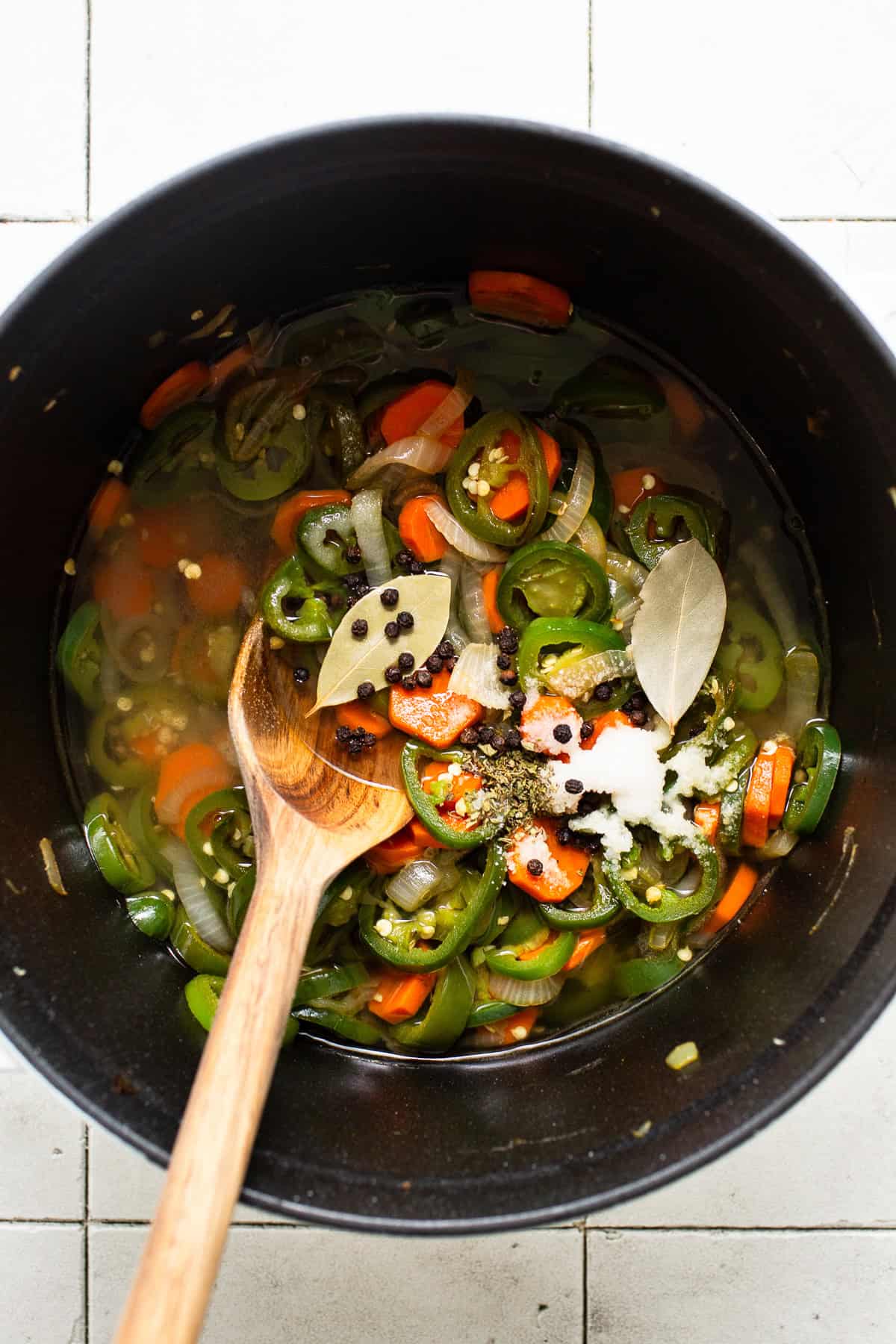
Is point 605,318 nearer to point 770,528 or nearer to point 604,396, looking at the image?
point 604,396

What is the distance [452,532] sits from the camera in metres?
1.54

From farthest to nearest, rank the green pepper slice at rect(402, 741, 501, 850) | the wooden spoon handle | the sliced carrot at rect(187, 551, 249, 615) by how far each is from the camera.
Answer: the sliced carrot at rect(187, 551, 249, 615), the green pepper slice at rect(402, 741, 501, 850), the wooden spoon handle

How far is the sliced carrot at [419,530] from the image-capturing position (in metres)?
1.54

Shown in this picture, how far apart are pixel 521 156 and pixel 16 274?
781mm

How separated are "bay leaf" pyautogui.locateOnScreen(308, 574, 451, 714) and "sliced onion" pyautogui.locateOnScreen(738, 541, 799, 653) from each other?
456 mm

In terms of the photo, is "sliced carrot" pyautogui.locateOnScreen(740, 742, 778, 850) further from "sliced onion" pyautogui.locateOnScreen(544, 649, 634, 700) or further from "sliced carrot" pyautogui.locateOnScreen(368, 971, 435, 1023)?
"sliced carrot" pyautogui.locateOnScreen(368, 971, 435, 1023)

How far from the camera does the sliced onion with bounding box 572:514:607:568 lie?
154 cm

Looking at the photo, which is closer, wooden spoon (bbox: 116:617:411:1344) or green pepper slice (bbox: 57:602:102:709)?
wooden spoon (bbox: 116:617:411:1344)

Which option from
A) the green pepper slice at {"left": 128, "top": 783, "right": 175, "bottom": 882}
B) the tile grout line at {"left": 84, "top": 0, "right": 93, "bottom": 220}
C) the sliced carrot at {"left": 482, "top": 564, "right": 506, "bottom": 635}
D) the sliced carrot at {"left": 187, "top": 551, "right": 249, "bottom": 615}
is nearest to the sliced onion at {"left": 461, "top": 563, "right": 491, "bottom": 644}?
the sliced carrot at {"left": 482, "top": 564, "right": 506, "bottom": 635}

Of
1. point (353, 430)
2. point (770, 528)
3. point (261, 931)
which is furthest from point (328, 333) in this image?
point (261, 931)

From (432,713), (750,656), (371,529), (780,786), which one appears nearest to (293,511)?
(371,529)

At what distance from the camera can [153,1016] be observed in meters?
1.46

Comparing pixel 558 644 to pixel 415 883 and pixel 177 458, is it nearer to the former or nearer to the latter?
pixel 415 883

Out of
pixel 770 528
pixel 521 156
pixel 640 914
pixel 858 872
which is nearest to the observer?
pixel 521 156
